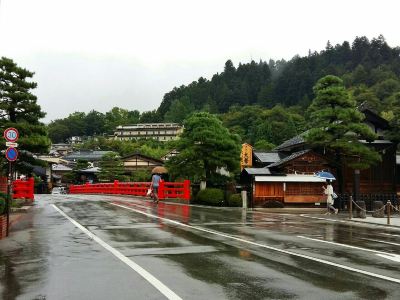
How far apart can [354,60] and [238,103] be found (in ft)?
147

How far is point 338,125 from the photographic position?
26406 mm

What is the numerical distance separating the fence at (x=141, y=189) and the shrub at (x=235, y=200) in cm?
293

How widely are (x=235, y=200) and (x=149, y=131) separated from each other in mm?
120756

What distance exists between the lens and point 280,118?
281ft

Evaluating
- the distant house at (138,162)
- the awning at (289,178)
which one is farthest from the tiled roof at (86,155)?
the awning at (289,178)

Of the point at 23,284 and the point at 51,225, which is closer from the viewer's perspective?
the point at 23,284

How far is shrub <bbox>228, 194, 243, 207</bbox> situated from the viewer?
30.3 meters

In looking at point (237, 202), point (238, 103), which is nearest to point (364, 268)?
point (237, 202)

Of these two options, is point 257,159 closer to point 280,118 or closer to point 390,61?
point 280,118

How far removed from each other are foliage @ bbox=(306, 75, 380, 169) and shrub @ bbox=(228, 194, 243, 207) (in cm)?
622

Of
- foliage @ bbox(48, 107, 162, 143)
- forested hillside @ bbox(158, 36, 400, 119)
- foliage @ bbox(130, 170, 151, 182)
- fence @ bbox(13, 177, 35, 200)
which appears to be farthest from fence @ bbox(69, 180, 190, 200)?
foliage @ bbox(48, 107, 162, 143)

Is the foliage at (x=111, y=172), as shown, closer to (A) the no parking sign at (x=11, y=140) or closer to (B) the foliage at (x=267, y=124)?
(B) the foliage at (x=267, y=124)

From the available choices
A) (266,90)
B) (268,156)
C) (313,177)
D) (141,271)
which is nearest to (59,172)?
(268,156)

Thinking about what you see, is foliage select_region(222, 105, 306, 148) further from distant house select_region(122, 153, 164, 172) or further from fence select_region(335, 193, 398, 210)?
fence select_region(335, 193, 398, 210)
